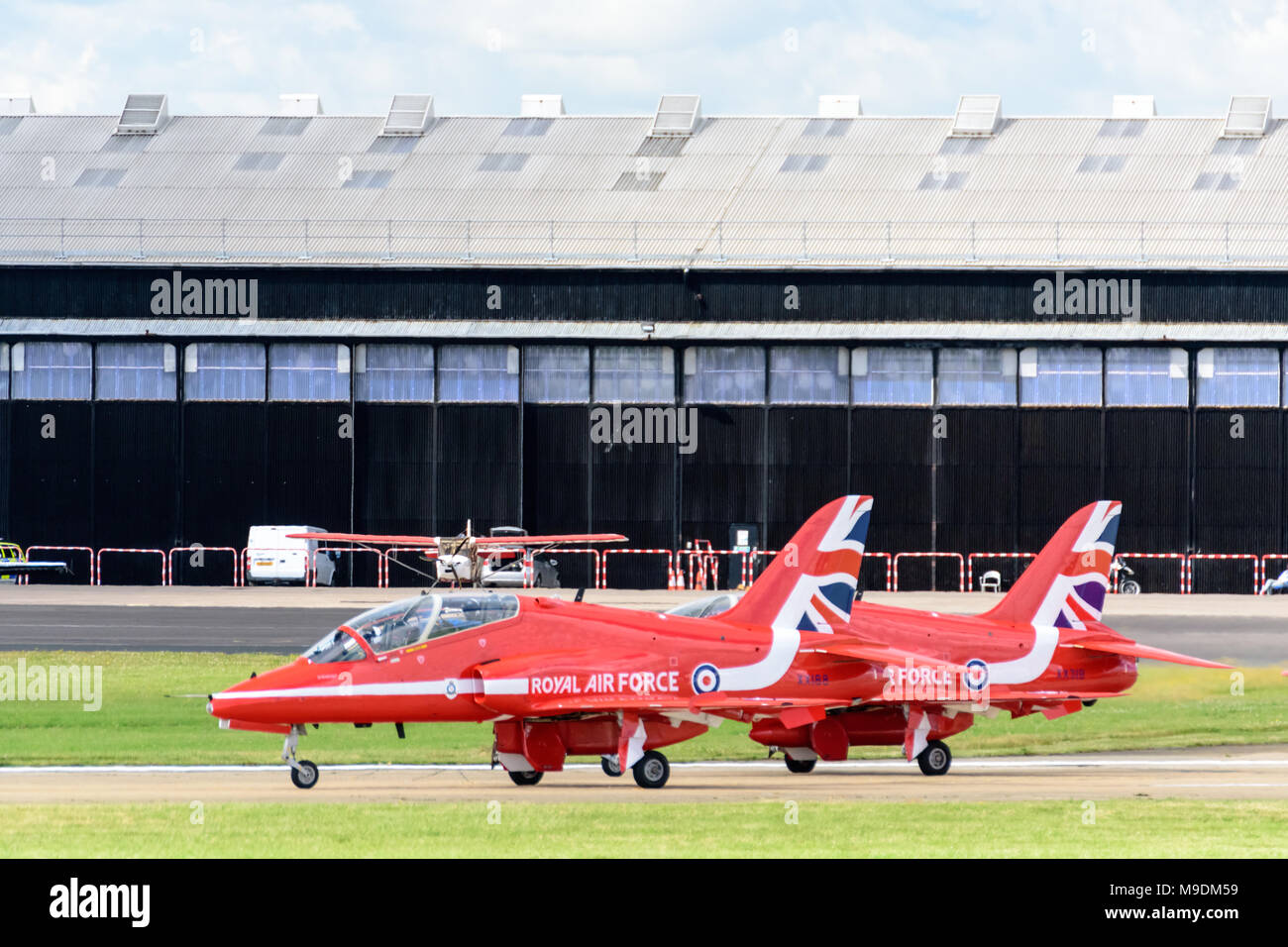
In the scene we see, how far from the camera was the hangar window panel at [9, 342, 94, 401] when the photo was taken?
68.4m

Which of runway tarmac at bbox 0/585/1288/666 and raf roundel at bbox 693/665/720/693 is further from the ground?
raf roundel at bbox 693/665/720/693

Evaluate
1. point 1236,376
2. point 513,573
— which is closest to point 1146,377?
point 1236,376

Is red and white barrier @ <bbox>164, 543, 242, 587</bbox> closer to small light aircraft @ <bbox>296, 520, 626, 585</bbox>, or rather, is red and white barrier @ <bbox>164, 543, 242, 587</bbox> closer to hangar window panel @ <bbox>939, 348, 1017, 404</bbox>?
small light aircraft @ <bbox>296, 520, 626, 585</bbox>

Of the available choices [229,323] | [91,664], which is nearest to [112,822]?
[91,664]

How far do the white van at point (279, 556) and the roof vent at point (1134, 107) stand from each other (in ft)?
125

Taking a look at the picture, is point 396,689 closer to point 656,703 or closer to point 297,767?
point 297,767

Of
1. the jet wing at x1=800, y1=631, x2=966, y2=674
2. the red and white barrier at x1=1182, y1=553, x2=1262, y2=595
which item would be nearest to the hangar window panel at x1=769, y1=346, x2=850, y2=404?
the red and white barrier at x1=1182, y1=553, x2=1262, y2=595

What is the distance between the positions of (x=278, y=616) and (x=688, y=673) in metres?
31.0

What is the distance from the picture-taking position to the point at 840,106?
78188 mm

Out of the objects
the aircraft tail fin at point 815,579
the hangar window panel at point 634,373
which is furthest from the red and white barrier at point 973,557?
the aircraft tail fin at point 815,579

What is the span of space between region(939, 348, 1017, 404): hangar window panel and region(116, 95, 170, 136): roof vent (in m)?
37.3

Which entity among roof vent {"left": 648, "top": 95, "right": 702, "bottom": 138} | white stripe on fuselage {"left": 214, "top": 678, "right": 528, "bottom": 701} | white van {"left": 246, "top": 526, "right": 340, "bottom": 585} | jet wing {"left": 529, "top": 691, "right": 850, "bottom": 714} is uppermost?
roof vent {"left": 648, "top": 95, "right": 702, "bottom": 138}

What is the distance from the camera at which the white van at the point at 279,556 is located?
65.9 meters

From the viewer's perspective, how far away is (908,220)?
69375mm
